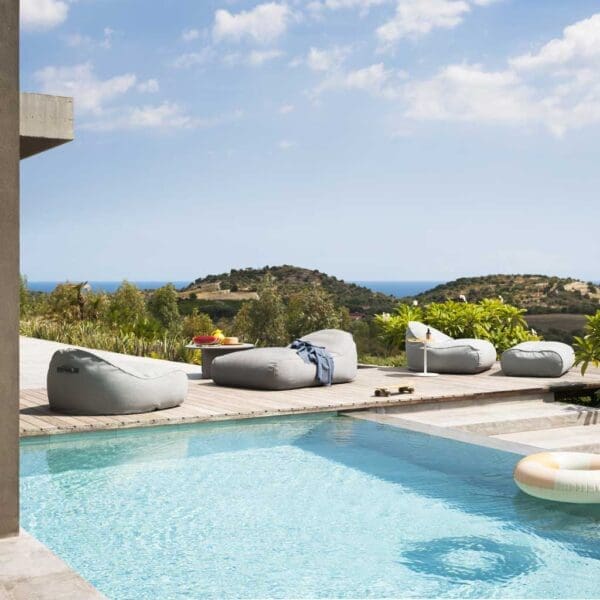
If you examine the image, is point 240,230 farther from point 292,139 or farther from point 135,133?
point 292,139

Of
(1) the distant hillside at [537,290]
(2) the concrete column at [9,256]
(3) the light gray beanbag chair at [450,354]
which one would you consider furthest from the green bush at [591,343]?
(1) the distant hillside at [537,290]

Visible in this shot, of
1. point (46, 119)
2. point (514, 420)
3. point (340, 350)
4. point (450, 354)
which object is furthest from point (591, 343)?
point (46, 119)

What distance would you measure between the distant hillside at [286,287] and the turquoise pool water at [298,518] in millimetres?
21348

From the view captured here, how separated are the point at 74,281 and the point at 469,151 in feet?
83.9

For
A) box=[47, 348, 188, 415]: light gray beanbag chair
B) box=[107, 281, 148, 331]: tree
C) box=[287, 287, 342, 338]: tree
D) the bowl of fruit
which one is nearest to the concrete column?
box=[47, 348, 188, 415]: light gray beanbag chair

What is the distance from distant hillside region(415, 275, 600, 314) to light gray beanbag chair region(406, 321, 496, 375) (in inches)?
333

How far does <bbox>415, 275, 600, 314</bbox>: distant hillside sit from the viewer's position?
19.6 metres

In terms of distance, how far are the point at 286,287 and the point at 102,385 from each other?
1195 inches

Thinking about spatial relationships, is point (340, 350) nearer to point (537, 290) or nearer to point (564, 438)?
point (564, 438)

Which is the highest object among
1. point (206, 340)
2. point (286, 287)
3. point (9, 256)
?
point (286, 287)

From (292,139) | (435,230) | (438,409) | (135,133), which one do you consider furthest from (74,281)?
(435,230)

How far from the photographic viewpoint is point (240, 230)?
59781 mm

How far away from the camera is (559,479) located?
509 cm

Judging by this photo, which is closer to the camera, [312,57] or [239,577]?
[239,577]
